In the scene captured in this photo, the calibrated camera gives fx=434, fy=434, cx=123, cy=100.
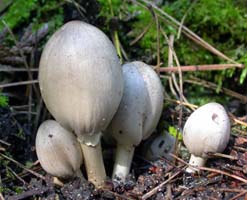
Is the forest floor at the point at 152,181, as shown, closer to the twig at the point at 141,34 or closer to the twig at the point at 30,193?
the twig at the point at 30,193

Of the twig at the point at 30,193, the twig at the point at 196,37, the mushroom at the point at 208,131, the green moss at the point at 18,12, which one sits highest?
the green moss at the point at 18,12

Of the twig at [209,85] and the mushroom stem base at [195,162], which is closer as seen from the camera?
the mushroom stem base at [195,162]

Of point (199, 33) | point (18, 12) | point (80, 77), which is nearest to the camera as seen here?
point (80, 77)

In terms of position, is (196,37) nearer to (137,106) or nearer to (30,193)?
(137,106)

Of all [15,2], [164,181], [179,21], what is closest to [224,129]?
[164,181]

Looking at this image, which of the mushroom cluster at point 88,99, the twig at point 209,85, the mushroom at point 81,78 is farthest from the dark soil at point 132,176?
the twig at point 209,85

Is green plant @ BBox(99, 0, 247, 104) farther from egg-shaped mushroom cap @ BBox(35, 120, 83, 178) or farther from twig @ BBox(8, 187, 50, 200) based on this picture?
twig @ BBox(8, 187, 50, 200)

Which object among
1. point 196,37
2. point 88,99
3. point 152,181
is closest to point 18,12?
point 196,37
